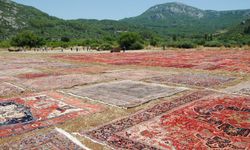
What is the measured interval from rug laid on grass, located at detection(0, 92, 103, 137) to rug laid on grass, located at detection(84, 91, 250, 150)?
1.75 metres

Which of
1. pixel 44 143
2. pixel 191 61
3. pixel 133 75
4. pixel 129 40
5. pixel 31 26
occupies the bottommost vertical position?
pixel 44 143

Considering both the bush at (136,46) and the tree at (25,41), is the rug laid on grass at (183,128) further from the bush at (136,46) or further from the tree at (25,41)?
the tree at (25,41)

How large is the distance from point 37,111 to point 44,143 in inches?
125

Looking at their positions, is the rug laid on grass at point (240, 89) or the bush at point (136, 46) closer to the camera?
the rug laid on grass at point (240, 89)

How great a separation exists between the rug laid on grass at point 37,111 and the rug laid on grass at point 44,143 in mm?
830

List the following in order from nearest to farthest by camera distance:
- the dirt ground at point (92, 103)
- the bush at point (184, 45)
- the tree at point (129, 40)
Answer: the dirt ground at point (92, 103)
the bush at point (184, 45)
the tree at point (129, 40)

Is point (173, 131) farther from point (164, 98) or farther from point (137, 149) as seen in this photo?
point (164, 98)

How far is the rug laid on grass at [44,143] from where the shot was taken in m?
7.00

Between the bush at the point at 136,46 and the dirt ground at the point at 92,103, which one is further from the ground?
the bush at the point at 136,46

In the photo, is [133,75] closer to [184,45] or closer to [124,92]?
[124,92]

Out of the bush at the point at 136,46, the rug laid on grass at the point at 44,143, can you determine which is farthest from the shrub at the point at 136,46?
the rug laid on grass at the point at 44,143

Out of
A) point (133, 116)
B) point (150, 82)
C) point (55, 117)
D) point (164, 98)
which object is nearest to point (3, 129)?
point (55, 117)

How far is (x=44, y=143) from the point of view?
727cm

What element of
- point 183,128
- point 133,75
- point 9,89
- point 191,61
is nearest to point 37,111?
point 183,128
